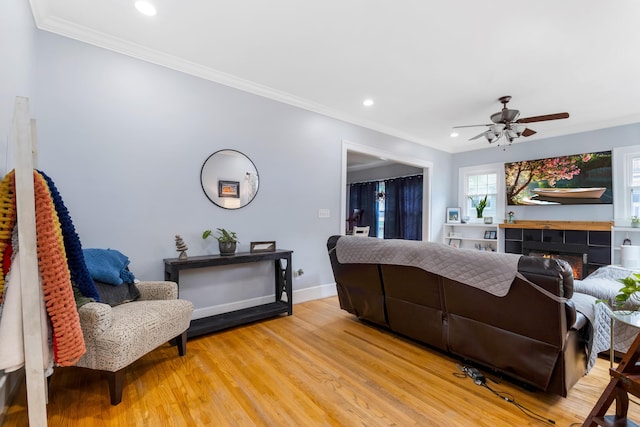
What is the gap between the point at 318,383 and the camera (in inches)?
76.2

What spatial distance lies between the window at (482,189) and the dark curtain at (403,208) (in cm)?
88

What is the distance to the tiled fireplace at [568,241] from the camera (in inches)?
165

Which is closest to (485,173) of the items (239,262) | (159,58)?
(239,262)

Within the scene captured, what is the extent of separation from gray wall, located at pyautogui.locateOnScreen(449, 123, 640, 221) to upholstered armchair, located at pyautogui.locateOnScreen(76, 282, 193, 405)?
5663mm

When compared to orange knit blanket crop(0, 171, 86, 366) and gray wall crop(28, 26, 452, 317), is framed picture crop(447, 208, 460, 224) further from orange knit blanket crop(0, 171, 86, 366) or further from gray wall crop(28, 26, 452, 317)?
orange knit blanket crop(0, 171, 86, 366)

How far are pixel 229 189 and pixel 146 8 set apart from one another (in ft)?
5.39

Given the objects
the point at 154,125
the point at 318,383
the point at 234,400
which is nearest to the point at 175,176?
the point at 154,125

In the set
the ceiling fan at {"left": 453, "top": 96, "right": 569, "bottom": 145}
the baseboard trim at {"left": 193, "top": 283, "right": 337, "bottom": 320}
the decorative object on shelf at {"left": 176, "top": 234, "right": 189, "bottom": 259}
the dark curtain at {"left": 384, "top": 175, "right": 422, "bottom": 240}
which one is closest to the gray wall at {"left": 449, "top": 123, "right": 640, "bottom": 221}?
the dark curtain at {"left": 384, "top": 175, "right": 422, "bottom": 240}

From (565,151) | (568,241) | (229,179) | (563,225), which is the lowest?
(568,241)

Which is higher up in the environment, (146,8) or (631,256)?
(146,8)

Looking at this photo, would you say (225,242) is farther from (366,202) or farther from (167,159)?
(366,202)

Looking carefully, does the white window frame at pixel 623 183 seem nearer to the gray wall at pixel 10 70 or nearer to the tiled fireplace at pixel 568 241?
the tiled fireplace at pixel 568 241

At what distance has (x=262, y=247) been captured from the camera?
10.6 ft

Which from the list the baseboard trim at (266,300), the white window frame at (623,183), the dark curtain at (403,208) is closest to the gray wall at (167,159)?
the baseboard trim at (266,300)
